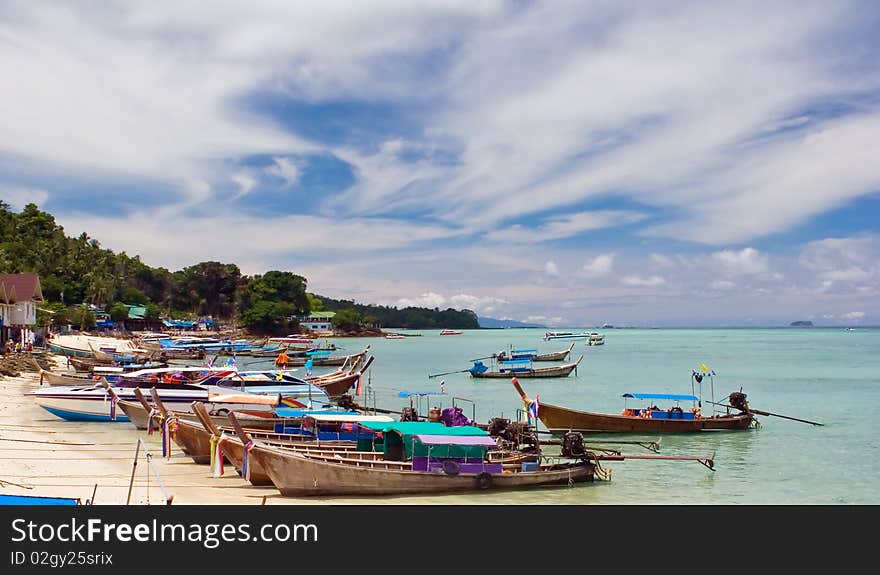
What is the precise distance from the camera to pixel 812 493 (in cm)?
1909

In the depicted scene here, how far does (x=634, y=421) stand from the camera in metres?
27.9

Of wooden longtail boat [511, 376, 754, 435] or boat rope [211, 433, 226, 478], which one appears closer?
boat rope [211, 433, 226, 478]

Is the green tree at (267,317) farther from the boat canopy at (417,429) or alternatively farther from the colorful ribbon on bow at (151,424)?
the boat canopy at (417,429)

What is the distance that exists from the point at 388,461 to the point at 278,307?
12014 cm

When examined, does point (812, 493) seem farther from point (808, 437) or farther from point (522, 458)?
point (808, 437)

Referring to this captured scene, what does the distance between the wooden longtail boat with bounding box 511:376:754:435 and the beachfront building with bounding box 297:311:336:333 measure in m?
131

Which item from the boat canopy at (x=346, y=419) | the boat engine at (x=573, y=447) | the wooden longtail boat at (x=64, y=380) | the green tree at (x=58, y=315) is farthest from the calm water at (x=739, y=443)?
the green tree at (x=58, y=315)

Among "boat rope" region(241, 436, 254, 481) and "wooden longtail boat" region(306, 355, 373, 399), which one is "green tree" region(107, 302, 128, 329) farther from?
"boat rope" region(241, 436, 254, 481)

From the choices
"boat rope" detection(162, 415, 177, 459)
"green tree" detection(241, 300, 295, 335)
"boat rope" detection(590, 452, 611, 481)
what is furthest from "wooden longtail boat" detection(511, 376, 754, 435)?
"green tree" detection(241, 300, 295, 335)

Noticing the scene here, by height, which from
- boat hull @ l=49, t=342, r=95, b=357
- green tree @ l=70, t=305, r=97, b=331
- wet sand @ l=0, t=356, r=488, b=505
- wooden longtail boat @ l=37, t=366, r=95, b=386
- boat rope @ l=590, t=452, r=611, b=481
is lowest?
boat rope @ l=590, t=452, r=611, b=481

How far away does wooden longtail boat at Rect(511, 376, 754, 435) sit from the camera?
27266 millimetres

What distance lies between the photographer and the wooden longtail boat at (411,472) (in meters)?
15.8

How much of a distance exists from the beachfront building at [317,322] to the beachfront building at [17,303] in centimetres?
9719

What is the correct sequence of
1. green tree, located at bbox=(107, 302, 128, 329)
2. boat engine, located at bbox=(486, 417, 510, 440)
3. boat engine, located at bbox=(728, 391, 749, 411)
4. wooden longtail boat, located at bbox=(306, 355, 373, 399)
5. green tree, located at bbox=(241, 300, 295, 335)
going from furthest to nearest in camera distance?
green tree, located at bbox=(241, 300, 295, 335)
green tree, located at bbox=(107, 302, 128, 329)
wooden longtail boat, located at bbox=(306, 355, 373, 399)
boat engine, located at bbox=(728, 391, 749, 411)
boat engine, located at bbox=(486, 417, 510, 440)
